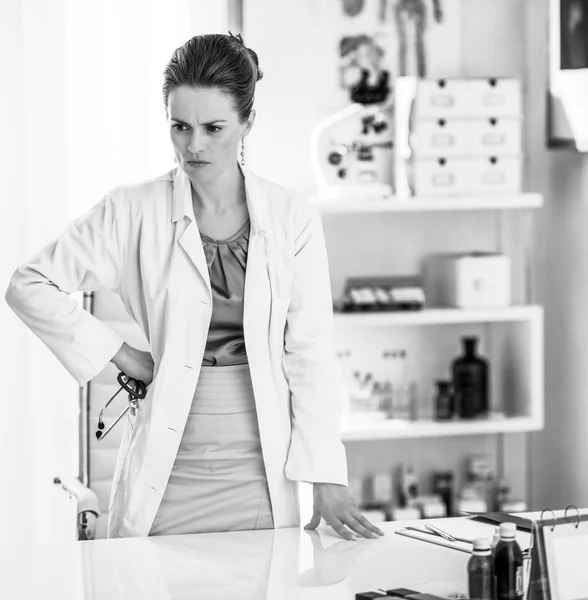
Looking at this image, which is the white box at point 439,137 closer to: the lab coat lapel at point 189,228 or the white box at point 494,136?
the white box at point 494,136

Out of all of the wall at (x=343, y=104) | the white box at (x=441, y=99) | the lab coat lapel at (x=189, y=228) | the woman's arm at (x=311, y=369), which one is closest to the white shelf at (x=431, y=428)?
the wall at (x=343, y=104)

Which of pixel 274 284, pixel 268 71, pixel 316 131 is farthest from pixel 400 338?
pixel 274 284

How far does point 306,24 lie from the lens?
3607 mm

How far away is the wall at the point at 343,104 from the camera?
3.60 meters

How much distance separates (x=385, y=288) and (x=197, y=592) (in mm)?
2208

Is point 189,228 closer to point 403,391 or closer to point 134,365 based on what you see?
point 134,365

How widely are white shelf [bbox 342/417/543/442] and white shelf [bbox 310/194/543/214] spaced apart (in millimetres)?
717

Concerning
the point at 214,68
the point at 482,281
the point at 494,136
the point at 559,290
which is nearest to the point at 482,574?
the point at 214,68

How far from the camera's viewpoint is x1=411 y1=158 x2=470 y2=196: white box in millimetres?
3504

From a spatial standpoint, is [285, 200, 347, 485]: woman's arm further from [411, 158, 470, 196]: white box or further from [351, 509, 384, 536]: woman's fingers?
[411, 158, 470, 196]: white box

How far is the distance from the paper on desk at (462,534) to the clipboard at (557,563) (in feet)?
0.85

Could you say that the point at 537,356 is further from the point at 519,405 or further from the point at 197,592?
the point at 197,592

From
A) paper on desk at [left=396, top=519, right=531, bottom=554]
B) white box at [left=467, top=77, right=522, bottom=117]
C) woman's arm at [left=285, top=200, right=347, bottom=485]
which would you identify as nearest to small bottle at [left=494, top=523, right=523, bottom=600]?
paper on desk at [left=396, top=519, right=531, bottom=554]

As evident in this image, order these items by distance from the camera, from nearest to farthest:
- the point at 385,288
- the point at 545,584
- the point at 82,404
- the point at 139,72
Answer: the point at 545,584 < the point at 82,404 < the point at 139,72 < the point at 385,288
